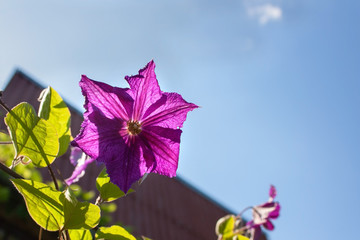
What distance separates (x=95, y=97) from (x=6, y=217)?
99.3 inches

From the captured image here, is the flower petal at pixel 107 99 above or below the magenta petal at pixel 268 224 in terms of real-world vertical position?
below

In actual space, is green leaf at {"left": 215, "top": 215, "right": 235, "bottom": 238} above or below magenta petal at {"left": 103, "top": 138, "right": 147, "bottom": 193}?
above

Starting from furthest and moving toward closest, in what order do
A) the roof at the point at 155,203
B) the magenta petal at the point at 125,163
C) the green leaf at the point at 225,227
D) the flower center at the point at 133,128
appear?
the roof at the point at 155,203 < the green leaf at the point at 225,227 < the flower center at the point at 133,128 < the magenta petal at the point at 125,163

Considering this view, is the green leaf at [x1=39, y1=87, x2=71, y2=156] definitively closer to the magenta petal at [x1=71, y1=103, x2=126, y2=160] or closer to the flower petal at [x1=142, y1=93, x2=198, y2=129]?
the magenta petal at [x1=71, y1=103, x2=126, y2=160]

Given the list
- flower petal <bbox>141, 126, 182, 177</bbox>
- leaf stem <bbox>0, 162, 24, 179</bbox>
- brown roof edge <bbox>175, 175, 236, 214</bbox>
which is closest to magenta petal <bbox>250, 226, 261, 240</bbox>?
flower petal <bbox>141, 126, 182, 177</bbox>

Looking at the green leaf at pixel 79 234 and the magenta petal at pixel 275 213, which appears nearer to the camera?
the green leaf at pixel 79 234

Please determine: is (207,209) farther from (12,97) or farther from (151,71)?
(151,71)

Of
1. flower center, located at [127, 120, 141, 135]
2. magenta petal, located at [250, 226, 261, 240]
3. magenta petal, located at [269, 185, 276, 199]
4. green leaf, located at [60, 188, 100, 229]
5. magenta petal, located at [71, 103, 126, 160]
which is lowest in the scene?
green leaf, located at [60, 188, 100, 229]

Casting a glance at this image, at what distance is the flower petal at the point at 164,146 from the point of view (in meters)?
0.71

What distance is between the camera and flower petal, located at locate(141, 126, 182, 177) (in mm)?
707

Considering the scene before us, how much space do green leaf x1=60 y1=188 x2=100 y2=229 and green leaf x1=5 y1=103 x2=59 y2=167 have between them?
0.10 m

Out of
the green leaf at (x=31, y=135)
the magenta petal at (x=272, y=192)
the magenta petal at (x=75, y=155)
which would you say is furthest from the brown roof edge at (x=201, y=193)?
the green leaf at (x=31, y=135)

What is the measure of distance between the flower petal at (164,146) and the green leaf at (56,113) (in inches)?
6.7

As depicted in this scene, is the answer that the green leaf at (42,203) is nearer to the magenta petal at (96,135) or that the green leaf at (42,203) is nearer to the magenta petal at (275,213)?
the magenta petal at (96,135)
